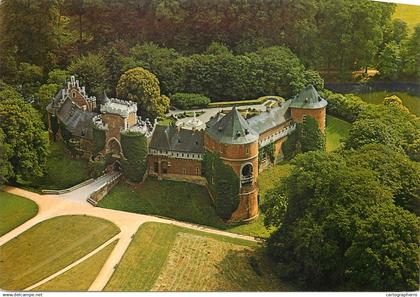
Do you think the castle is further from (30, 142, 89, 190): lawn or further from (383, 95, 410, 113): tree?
(383, 95, 410, 113): tree

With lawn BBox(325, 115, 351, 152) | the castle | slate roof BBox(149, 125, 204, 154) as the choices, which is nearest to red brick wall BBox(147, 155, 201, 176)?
the castle

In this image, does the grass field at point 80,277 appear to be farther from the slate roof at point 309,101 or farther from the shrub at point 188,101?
the shrub at point 188,101

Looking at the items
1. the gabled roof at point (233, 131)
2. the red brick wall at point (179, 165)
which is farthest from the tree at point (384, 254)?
the red brick wall at point (179, 165)

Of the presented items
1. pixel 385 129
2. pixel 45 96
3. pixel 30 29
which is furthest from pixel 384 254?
pixel 30 29

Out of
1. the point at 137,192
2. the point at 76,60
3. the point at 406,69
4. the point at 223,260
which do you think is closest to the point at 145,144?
the point at 137,192

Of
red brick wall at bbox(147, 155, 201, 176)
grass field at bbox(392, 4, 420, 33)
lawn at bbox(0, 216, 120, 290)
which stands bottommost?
lawn at bbox(0, 216, 120, 290)

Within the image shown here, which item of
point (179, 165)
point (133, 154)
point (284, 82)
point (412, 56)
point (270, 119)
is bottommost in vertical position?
point (179, 165)

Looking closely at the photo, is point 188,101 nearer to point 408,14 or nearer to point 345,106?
point 345,106
